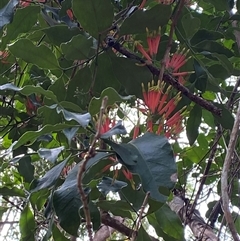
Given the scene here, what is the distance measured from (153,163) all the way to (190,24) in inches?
15.4

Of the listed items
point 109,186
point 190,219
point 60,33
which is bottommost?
point 190,219

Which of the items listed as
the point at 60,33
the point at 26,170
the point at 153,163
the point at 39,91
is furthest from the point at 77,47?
the point at 26,170

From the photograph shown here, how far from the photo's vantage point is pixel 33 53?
2.63ft

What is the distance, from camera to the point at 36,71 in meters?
1.13

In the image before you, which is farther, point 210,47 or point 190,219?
point 190,219

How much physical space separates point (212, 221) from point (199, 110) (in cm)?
44

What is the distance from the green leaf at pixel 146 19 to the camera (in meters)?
0.75

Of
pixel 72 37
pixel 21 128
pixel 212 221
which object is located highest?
pixel 72 37

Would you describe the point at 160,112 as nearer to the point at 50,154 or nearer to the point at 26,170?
the point at 50,154

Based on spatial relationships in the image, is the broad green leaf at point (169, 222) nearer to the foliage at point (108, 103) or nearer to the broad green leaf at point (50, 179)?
the foliage at point (108, 103)

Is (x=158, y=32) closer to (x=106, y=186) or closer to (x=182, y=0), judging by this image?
(x=182, y=0)

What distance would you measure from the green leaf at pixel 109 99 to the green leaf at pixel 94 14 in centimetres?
17

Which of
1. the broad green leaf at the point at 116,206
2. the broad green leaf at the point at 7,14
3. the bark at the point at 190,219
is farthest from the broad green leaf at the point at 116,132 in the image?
the bark at the point at 190,219

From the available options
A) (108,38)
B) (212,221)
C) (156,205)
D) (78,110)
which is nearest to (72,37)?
(108,38)
